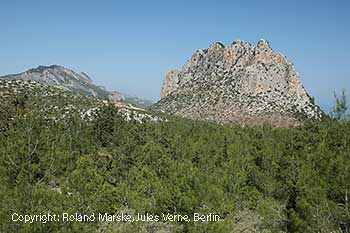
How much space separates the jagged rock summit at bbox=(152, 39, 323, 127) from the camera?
357 ft

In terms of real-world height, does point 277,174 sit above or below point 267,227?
above

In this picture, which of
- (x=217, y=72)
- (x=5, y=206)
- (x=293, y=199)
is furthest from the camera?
(x=217, y=72)

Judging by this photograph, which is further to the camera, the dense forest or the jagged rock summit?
the jagged rock summit

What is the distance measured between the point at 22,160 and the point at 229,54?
119 meters

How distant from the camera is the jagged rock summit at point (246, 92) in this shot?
4289 inches

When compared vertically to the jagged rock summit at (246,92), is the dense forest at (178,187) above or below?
below

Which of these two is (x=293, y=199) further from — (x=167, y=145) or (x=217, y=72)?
(x=217, y=72)

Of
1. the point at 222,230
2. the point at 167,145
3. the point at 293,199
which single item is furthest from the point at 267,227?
the point at 167,145

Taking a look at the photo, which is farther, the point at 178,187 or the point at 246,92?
the point at 246,92

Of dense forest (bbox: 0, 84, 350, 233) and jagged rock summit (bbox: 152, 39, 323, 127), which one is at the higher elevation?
jagged rock summit (bbox: 152, 39, 323, 127)

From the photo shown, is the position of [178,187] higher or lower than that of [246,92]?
lower

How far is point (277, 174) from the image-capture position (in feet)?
104

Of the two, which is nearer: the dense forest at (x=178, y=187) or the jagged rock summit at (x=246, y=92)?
the dense forest at (x=178, y=187)

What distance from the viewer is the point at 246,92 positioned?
117188mm
